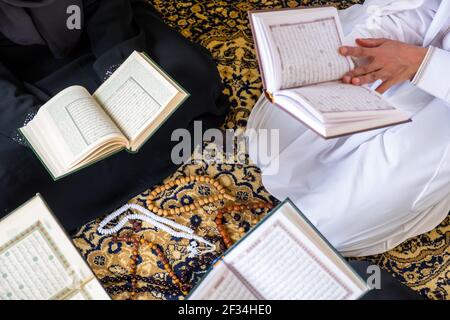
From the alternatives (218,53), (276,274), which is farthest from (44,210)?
(218,53)

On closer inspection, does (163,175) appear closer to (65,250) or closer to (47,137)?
(47,137)

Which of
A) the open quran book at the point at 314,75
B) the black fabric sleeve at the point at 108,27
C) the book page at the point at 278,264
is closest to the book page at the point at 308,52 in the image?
the open quran book at the point at 314,75

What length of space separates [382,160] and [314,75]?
1.13ft

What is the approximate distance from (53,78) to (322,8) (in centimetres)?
87

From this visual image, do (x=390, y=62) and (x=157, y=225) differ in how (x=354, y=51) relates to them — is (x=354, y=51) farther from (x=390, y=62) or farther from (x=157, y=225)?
(x=157, y=225)

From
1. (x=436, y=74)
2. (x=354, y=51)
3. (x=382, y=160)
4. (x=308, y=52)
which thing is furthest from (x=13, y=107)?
(x=436, y=74)

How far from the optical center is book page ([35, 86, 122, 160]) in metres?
1.07

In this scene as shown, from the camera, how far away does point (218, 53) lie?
1.85 meters

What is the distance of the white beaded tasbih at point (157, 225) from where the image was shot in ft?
4.84

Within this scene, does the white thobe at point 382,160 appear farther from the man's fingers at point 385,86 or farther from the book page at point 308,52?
the book page at point 308,52

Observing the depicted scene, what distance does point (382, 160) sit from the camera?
1.22 metres

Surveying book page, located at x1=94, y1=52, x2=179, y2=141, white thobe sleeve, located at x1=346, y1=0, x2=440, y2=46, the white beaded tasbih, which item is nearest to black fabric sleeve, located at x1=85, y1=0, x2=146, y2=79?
book page, located at x1=94, y1=52, x2=179, y2=141

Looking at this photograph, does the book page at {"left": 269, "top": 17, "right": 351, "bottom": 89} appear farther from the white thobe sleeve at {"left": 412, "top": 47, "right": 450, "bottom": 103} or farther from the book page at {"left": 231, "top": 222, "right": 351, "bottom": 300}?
the book page at {"left": 231, "top": 222, "right": 351, "bottom": 300}

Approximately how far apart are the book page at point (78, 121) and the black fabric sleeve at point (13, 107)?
0.15m
